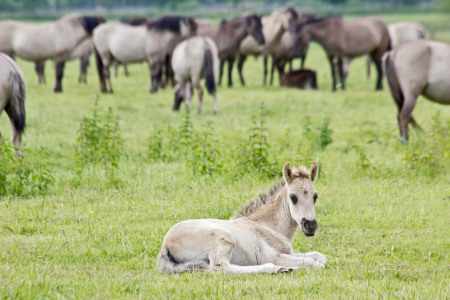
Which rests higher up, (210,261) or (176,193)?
(210,261)

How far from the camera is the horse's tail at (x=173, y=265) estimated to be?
17.6ft

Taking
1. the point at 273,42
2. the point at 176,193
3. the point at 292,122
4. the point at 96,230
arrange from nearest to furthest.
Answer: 1. the point at 96,230
2. the point at 176,193
3. the point at 292,122
4. the point at 273,42

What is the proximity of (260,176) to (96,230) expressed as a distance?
3.42 m

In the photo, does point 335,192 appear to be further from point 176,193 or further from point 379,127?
point 379,127

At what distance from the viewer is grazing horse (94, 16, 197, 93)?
855 inches

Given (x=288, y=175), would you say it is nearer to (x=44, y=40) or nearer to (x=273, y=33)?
(x=44, y=40)

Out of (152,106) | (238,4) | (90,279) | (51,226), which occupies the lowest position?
(238,4)

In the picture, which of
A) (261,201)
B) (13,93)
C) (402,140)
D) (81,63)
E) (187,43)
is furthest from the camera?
(81,63)

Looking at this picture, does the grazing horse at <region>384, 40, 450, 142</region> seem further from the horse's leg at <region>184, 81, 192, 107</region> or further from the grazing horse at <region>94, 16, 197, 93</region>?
the grazing horse at <region>94, 16, 197, 93</region>

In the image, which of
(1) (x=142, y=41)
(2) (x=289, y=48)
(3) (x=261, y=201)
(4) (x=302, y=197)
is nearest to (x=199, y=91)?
(1) (x=142, y=41)

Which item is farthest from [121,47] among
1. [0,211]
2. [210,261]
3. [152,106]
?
[210,261]

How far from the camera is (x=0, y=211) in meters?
7.42

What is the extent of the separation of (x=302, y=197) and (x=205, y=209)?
2.01 meters

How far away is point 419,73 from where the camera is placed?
42.6ft
